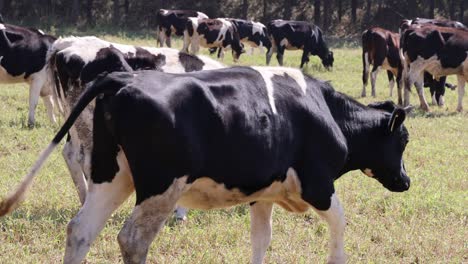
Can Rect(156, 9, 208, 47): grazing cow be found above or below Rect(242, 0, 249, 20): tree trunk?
above

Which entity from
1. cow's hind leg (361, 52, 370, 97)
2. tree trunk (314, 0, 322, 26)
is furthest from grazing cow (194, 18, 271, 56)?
cow's hind leg (361, 52, 370, 97)

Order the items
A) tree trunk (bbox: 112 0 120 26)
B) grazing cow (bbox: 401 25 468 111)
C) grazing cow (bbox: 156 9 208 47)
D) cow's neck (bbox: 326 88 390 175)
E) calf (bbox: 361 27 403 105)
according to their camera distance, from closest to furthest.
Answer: cow's neck (bbox: 326 88 390 175) < grazing cow (bbox: 401 25 468 111) < calf (bbox: 361 27 403 105) < grazing cow (bbox: 156 9 208 47) < tree trunk (bbox: 112 0 120 26)

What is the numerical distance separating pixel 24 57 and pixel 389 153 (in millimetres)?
7670

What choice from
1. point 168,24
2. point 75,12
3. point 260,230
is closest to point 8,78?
point 260,230

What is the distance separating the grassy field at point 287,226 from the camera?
19.6 ft

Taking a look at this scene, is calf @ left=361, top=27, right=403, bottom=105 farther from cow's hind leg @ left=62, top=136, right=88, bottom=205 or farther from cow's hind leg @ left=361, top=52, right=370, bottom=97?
cow's hind leg @ left=62, top=136, right=88, bottom=205

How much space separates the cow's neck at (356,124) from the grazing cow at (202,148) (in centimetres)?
22

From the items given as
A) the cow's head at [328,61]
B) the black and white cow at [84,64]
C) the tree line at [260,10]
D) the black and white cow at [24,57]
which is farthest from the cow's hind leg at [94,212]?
the tree line at [260,10]

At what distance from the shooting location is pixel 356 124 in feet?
18.4

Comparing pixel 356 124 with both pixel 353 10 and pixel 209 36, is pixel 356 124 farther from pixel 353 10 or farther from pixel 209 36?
pixel 353 10

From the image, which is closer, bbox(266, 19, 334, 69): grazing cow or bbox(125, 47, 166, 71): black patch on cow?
bbox(125, 47, 166, 71): black patch on cow

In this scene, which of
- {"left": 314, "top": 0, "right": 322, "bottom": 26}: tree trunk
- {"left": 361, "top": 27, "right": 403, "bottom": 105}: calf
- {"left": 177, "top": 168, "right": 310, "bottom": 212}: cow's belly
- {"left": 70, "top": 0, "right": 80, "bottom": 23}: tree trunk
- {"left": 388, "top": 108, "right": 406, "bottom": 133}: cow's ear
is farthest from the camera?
{"left": 314, "top": 0, "right": 322, "bottom": 26}: tree trunk

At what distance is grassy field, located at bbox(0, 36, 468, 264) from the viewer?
5965 millimetres

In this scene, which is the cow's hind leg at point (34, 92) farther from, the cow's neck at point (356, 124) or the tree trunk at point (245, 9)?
the tree trunk at point (245, 9)
